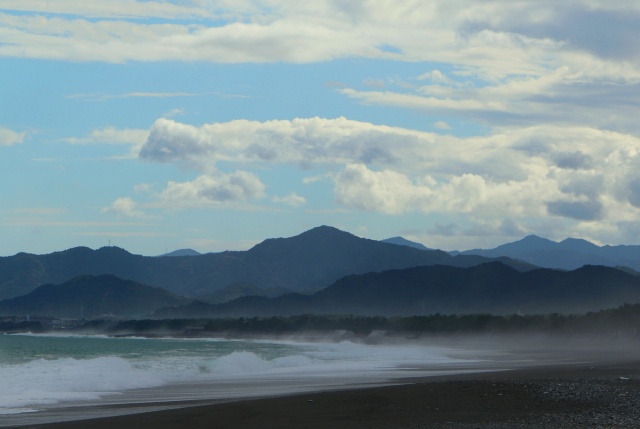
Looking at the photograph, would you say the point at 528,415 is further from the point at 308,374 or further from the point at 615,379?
the point at 308,374

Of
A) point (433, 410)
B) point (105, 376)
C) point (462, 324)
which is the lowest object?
point (433, 410)

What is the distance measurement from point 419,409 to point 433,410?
1.42 feet

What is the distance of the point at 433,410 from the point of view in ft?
77.3

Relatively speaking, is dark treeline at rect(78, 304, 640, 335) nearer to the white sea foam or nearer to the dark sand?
the white sea foam

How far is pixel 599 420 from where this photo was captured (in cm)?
2050

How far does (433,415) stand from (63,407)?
1200 cm

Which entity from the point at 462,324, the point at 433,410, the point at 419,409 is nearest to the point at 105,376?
the point at 419,409

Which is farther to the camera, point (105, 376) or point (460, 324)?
point (460, 324)

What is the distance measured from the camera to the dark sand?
2138cm

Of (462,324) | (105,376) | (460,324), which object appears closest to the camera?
(105,376)

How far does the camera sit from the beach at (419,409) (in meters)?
21.5

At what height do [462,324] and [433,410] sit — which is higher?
[462,324]

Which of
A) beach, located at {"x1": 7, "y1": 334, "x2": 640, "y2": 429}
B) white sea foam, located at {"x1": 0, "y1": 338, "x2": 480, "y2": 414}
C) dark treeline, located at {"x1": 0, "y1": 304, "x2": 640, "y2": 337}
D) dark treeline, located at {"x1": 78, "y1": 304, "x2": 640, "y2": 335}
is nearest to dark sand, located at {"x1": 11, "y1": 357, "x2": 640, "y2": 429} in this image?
beach, located at {"x1": 7, "y1": 334, "x2": 640, "y2": 429}

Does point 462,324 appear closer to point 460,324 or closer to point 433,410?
point 460,324
